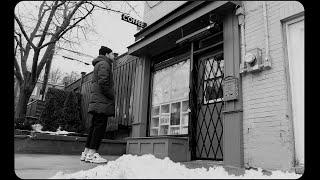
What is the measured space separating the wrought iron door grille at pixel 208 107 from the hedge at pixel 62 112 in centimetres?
545

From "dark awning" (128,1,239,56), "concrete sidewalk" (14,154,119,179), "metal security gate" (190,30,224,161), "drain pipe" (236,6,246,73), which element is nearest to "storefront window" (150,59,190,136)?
"metal security gate" (190,30,224,161)

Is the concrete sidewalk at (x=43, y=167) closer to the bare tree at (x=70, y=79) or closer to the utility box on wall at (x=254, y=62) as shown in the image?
the utility box on wall at (x=254, y=62)

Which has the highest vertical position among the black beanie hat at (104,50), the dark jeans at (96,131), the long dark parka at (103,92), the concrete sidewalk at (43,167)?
the black beanie hat at (104,50)

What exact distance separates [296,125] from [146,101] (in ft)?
12.5

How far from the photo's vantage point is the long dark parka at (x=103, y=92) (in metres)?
4.41

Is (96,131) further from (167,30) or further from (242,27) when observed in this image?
(242,27)

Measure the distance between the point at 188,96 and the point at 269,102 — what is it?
2.10 metres

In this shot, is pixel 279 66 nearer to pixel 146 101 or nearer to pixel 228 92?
pixel 228 92

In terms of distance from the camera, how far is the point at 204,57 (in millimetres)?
5473

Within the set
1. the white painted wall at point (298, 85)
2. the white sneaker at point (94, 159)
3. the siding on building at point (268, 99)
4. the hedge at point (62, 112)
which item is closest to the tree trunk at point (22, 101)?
the hedge at point (62, 112)

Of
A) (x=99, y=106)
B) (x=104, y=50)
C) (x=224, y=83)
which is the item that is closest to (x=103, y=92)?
(x=99, y=106)

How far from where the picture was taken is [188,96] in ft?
18.5

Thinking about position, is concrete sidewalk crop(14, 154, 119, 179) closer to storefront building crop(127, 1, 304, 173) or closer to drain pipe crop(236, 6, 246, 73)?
storefront building crop(127, 1, 304, 173)

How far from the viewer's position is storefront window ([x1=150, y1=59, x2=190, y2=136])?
5750mm
